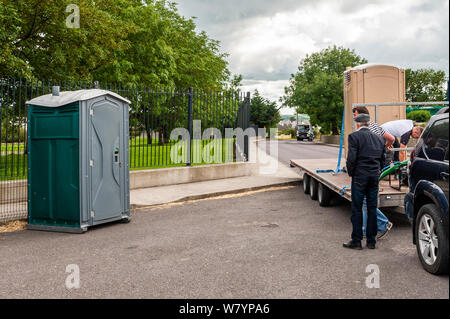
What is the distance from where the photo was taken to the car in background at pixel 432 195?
13.5 feet

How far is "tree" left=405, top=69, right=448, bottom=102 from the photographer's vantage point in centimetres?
6412

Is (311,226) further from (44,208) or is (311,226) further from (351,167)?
(44,208)

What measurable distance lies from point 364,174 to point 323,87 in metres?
41.3

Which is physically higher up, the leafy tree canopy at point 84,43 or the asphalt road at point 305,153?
the leafy tree canopy at point 84,43

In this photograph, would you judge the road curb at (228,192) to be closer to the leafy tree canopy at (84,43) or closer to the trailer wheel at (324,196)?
the trailer wheel at (324,196)

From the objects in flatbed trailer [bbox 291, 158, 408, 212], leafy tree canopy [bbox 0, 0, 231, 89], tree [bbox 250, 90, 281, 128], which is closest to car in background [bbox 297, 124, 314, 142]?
tree [bbox 250, 90, 281, 128]

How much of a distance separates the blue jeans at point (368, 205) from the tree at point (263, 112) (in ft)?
264

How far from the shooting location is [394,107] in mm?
9000

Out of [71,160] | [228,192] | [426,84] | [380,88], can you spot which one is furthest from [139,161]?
[426,84]

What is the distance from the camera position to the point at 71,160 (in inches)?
269

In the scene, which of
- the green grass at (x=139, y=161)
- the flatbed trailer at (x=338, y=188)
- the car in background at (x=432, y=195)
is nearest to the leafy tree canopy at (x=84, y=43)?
the green grass at (x=139, y=161)

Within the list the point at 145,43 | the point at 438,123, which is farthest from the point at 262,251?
the point at 145,43

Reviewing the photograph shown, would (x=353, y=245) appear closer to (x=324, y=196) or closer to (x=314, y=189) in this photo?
(x=324, y=196)

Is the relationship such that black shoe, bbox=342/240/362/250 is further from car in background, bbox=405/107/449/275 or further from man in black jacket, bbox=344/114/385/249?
car in background, bbox=405/107/449/275
